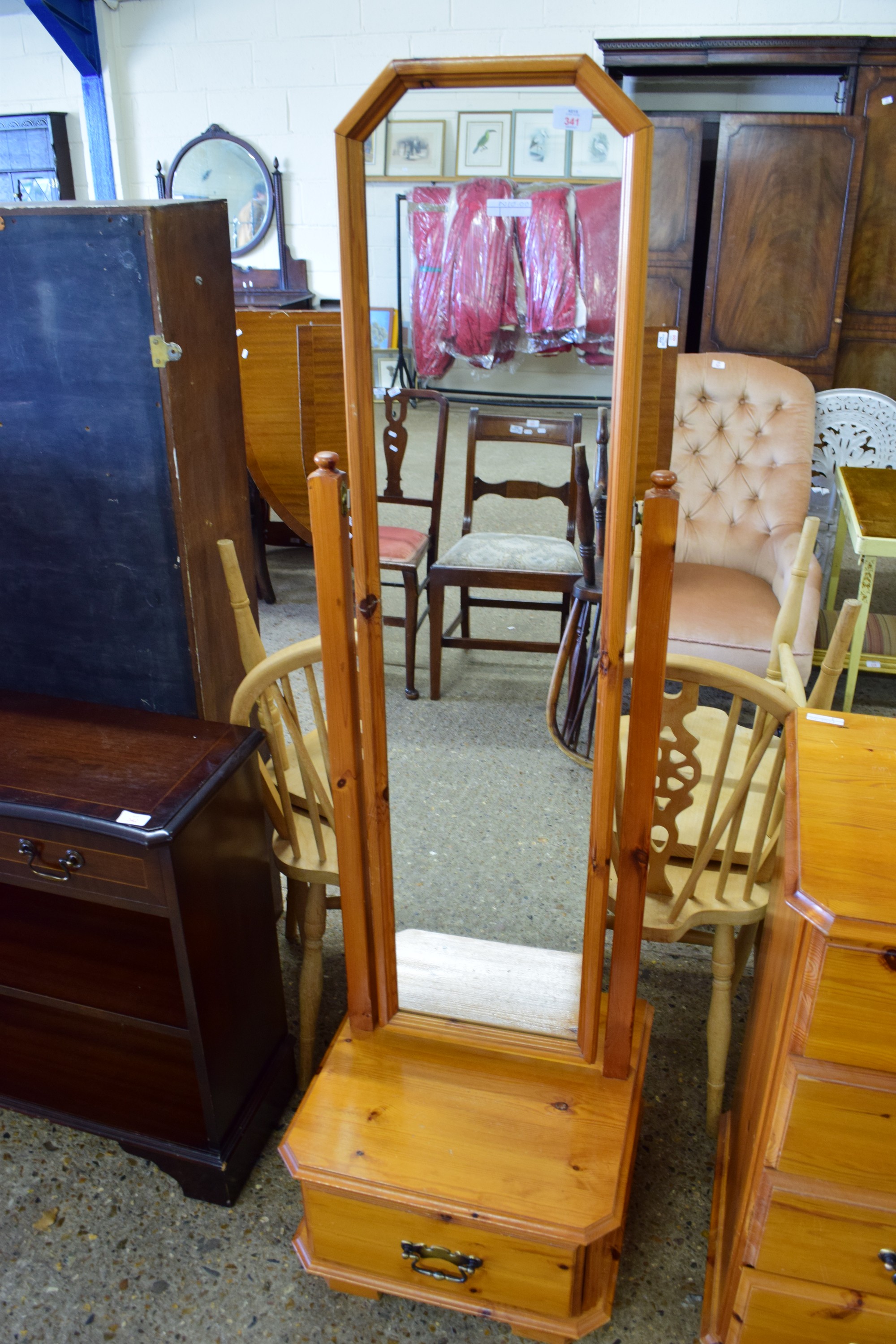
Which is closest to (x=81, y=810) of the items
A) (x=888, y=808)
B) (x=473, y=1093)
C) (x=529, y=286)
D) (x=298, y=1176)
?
(x=298, y=1176)

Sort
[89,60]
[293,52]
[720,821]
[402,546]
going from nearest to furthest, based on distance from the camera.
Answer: [720,821], [402,546], [293,52], [89,60]

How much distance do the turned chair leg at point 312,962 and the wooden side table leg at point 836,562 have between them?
2107 millimetres

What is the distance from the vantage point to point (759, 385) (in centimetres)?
268

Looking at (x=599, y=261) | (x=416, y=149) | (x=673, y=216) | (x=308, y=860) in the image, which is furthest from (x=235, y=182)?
(x=308, y=860)

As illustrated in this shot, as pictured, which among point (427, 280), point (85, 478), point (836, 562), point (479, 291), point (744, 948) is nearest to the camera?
point (85, 478)

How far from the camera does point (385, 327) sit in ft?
18.6

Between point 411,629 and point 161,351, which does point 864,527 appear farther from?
point 161,351

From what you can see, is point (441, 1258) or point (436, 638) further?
point (436, 638)

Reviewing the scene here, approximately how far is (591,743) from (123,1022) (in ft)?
4.21

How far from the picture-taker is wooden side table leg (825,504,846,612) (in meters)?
3.02

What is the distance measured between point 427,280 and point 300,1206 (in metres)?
4.81

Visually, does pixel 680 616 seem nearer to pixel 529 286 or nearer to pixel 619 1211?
pixel 619 1211

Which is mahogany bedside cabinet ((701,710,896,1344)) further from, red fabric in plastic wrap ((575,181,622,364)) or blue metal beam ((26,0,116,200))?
blue metal beam ((26,0,116,200))

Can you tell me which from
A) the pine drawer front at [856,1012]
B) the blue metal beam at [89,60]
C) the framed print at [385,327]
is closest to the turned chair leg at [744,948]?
the pine drawer front at [856,1012]
